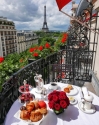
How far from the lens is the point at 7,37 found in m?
59.2

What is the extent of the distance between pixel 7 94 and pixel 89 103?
1.58 meters

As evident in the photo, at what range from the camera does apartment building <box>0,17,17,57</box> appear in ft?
178

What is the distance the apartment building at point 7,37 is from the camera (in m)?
54.4

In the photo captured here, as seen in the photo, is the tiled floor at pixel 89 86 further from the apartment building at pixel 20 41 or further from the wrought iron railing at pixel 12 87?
the apartment building at pixel 20 41

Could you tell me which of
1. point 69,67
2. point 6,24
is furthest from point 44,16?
point 69,67

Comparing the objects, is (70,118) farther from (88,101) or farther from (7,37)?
(7,37)

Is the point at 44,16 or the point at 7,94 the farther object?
the point at 44,16

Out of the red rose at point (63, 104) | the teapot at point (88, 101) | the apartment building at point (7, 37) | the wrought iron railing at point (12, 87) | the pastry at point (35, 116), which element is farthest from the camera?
the apartment building at point (7, 37)

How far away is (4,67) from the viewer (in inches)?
93.5

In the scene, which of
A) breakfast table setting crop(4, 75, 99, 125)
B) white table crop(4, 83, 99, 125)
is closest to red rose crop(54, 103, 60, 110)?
breakfast table setting crop(4, 75, 99, 125)

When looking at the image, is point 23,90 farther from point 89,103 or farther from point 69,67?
point 69,67

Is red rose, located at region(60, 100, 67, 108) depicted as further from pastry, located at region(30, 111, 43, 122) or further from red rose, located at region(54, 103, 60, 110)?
pastry, located at region(30, 111, 43, 122)

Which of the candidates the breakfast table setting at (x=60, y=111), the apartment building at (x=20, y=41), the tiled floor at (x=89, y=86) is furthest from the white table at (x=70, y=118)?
the apartment building at (x=20, y=41)

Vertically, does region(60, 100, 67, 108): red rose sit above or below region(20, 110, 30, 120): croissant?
above
